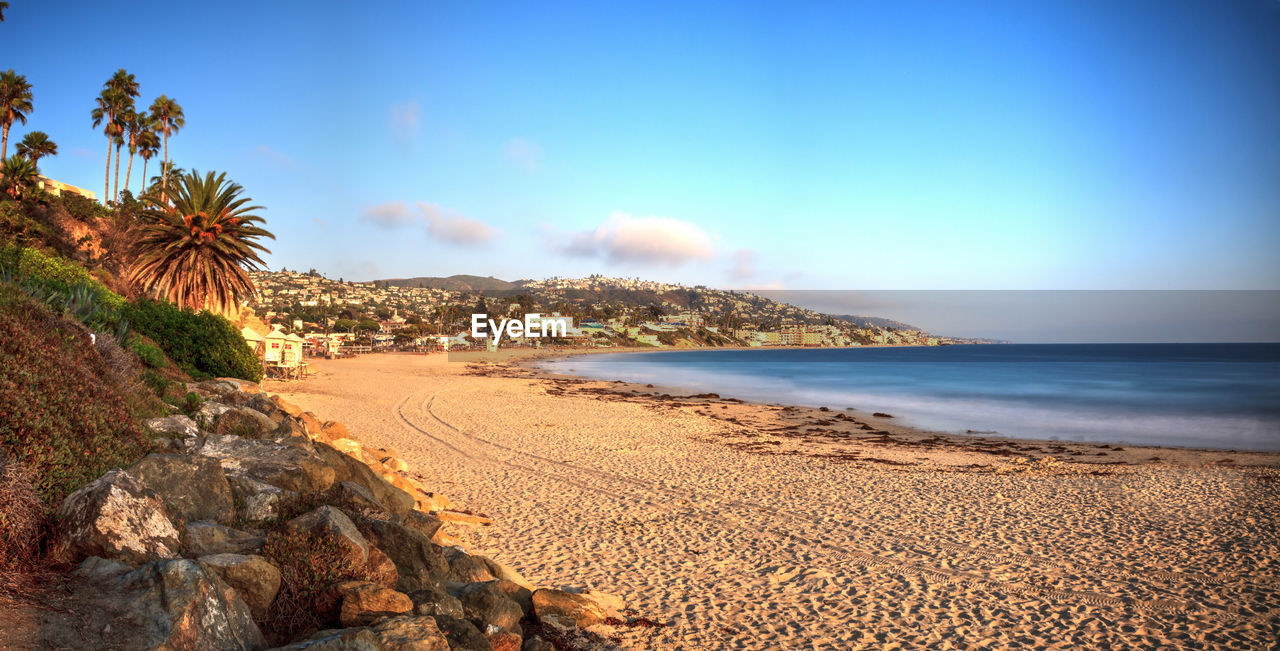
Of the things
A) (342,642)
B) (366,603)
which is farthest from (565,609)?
(342,642)

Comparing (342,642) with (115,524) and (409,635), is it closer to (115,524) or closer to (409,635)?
(409,635)

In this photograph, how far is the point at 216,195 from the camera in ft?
65.6

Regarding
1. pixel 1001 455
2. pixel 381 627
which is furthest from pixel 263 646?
pixel 1001 455

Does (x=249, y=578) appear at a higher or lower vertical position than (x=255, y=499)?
lower

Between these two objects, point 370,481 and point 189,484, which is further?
point 370,481

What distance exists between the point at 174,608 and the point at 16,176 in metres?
35.1

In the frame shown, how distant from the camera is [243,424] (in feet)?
26.4

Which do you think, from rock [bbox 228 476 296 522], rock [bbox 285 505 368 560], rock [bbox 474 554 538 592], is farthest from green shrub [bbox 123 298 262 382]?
rock [bbox 285 505 368 560]

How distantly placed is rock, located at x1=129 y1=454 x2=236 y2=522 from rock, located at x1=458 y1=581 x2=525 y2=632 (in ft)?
6.21

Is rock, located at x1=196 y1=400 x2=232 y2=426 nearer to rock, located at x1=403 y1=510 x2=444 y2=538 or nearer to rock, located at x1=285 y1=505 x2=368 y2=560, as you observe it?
rock, located at x1=403 y1=510 x2=444 y2=538

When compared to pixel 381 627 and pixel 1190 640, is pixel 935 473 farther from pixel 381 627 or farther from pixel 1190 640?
pixel 381 627

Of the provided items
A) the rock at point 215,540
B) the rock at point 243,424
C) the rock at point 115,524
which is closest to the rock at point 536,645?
the rock at point 215,540

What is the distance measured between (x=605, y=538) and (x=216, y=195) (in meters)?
18.2

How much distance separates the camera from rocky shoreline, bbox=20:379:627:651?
A: 3.36 meters
